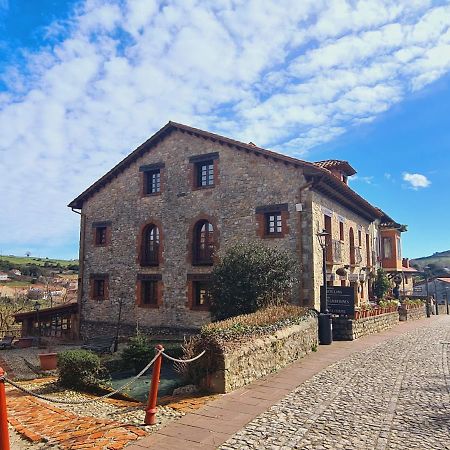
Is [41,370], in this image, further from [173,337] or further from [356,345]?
[356,345]

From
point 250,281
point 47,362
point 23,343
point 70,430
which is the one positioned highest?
point 250,281

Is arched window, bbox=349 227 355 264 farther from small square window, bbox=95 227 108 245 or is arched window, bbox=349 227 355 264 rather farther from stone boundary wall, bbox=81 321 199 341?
small square window, bbox=95 227 108 245

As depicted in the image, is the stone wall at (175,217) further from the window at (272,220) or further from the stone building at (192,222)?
the window at (272,220)

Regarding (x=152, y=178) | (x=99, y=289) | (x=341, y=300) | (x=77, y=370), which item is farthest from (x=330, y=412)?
(x=99, y=289)

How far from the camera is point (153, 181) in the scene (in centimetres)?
2036

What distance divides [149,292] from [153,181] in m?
5.51

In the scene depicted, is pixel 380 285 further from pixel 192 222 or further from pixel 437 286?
pixel 437 286

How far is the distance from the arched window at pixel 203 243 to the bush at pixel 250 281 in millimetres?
3230

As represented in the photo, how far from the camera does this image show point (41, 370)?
12734 millimetres

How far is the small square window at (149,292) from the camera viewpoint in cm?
1941

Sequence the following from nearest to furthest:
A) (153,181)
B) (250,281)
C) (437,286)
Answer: (250,281) → (153,181) → (437,286)

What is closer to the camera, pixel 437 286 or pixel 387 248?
pixel 387 248

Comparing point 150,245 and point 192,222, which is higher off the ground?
point 192,222

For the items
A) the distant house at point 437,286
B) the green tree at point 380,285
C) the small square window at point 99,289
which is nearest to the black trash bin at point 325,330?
the small square window at point 99,289
